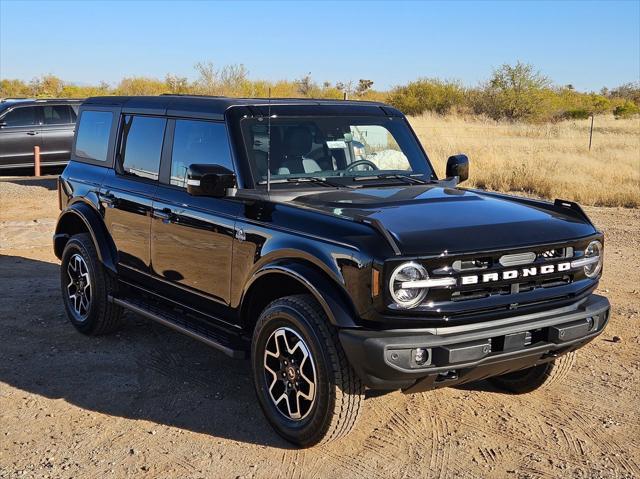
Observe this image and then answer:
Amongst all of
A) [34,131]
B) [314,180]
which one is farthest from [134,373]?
[34,131]

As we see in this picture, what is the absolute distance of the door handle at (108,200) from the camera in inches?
240

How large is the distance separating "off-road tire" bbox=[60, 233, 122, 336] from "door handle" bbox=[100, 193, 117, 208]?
38cm

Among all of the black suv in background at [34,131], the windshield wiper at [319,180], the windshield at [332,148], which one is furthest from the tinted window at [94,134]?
the black suv in background at [34,131]

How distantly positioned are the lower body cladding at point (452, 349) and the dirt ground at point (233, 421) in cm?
52

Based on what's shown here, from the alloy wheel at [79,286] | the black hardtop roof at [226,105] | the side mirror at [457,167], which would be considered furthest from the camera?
the alloy wheel at [79,286]

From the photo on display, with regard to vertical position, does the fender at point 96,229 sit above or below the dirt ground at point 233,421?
above

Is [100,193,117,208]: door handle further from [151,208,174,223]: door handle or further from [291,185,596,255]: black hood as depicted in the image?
[291,185,596,255]: black hood

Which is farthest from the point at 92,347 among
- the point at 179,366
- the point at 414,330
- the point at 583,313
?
the point at 583,313

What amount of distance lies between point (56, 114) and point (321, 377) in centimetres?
1631

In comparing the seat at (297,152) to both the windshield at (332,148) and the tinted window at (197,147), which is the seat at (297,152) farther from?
the tinted window at (197,147)

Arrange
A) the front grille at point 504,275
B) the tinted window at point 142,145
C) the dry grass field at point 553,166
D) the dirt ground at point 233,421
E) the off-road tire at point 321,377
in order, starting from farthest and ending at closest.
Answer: the dry grass field at point 553,166, the tinted window at point 142,145, the dirt ground at point 233,421, the off-road tire at point 321,377, the front grille at point 504,275

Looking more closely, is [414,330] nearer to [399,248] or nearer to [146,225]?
[399,248]

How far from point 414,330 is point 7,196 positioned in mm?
12863

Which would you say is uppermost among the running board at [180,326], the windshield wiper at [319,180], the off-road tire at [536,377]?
the windshield wiper at [319,180]
